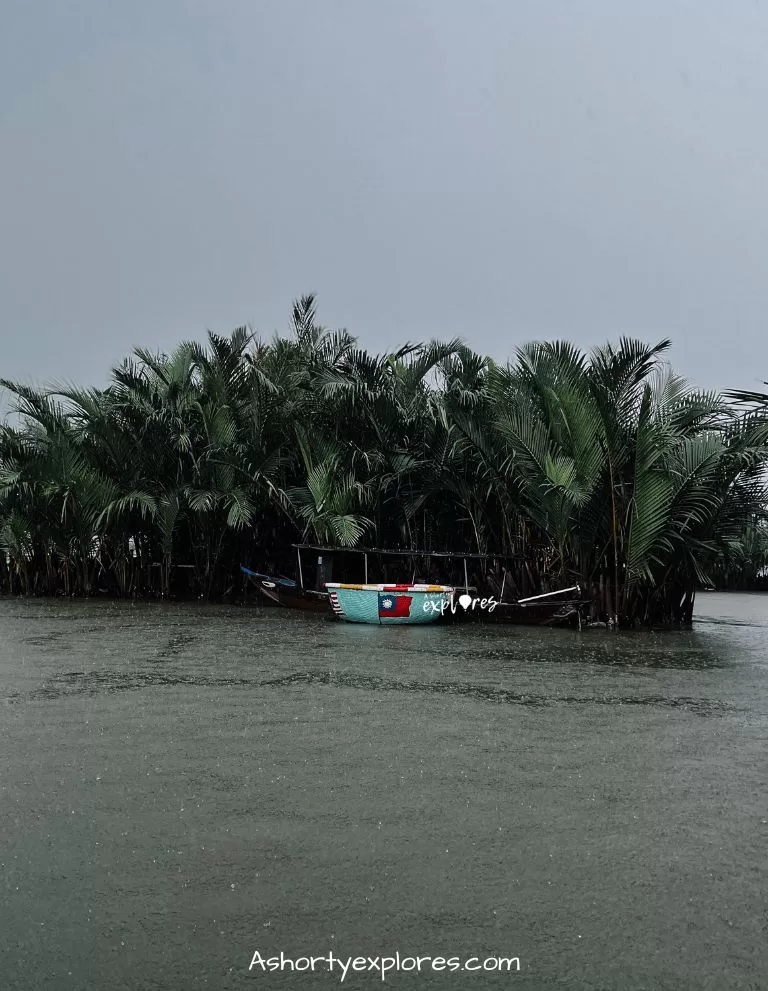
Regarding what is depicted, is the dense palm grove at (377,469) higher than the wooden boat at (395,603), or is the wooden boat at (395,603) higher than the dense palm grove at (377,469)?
the dense palm grove at (377,469)

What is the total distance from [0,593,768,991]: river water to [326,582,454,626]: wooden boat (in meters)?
6.60

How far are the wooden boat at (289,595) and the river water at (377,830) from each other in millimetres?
9090

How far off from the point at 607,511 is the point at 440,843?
12324 mm

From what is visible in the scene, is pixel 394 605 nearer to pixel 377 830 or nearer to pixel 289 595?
pixel 289 595

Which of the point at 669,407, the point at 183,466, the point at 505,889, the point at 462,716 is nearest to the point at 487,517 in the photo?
the point at 669,407

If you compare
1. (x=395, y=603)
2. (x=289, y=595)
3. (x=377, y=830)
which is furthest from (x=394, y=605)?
(x=377, y=830)

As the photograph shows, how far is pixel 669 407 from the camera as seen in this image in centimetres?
1569

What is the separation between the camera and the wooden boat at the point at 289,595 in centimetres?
1819

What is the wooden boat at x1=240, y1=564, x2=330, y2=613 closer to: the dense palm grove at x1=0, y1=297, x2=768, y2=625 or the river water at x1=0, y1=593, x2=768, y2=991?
the dense palm grove at x1=0, y1=297, x2=768, y2=625

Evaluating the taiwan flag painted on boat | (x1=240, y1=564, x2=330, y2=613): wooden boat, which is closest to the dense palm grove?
(x1=240, y1=564, x2=330, y2=613): wooden boat

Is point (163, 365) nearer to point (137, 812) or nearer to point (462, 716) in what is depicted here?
point (462, 716)

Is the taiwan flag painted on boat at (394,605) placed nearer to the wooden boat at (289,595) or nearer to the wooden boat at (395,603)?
the wooden boat at (395,603)

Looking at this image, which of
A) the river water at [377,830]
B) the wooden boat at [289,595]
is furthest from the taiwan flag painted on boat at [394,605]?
the river water at [377,830]

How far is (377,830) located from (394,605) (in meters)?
11.5
